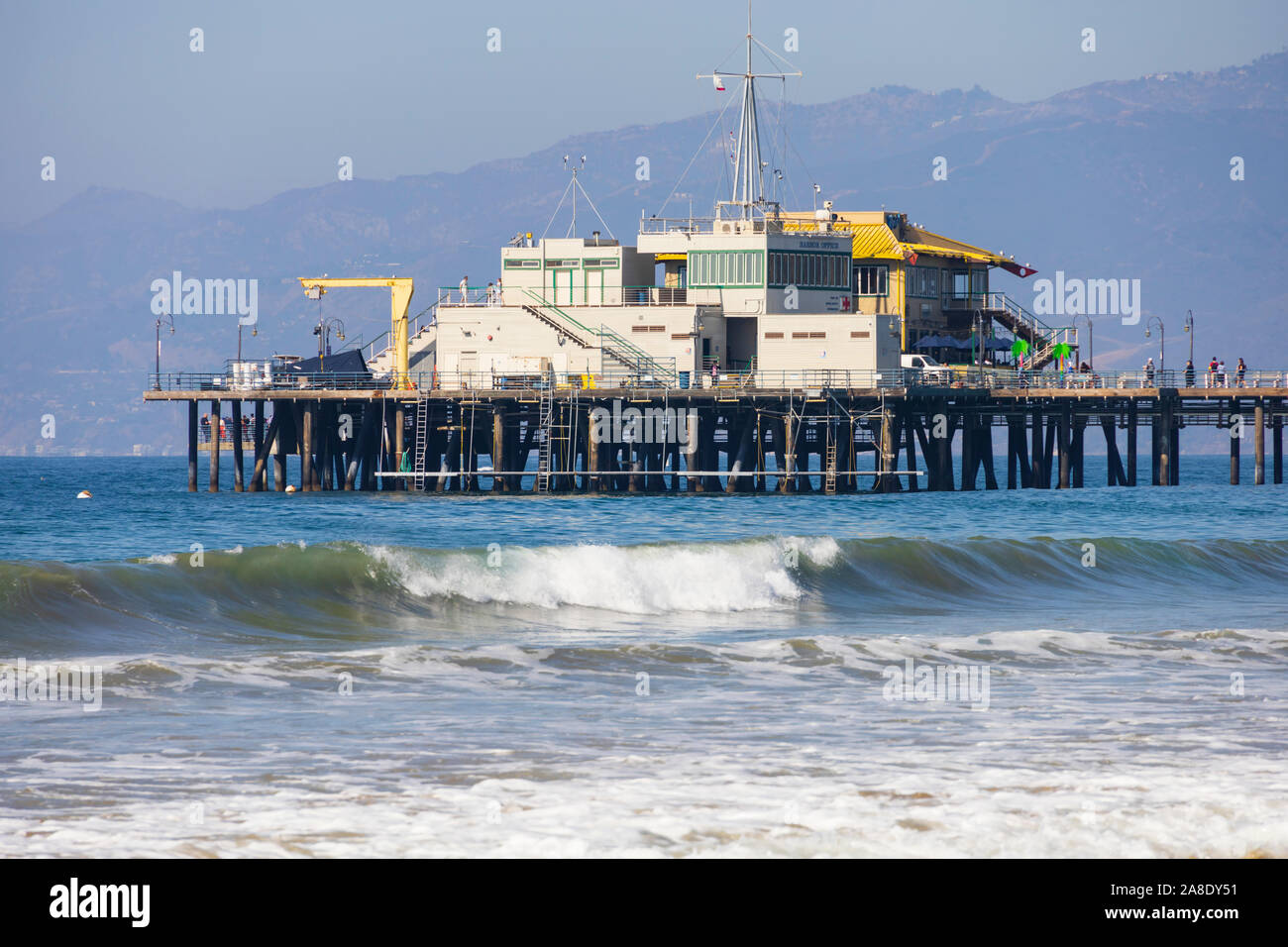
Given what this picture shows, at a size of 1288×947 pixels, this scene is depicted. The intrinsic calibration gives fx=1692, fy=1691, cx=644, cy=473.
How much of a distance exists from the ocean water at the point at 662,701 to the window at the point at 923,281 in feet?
157

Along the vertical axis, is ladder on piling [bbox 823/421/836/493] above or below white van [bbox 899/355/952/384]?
below

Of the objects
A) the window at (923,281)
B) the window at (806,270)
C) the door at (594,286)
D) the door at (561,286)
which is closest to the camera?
the window at (806,270)

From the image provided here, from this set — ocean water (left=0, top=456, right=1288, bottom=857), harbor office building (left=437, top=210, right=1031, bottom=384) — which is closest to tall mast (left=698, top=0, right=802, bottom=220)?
harbor office building (left=437, top=210, right=1031, bottom=384)

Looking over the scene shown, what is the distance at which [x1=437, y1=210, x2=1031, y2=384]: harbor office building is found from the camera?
233 ft

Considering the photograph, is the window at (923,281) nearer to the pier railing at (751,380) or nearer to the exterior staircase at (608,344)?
the pier railing at (751,380)

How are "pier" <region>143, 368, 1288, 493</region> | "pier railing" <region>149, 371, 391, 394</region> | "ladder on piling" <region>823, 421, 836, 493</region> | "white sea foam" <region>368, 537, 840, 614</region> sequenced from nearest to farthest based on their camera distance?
"white sea foam" <region>368, 537, 840, 614</region>
"ladder on piling" <region>823, 421, 836, 493</region>
"pier" <region>143, 368, 1288, 493</region>
"pier railing" <region>149, 371, 391, 394</region>

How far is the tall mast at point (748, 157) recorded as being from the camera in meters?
77.2

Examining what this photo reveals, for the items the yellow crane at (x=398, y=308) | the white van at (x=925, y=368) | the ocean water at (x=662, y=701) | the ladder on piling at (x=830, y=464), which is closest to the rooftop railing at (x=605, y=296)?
the yellow crane at (x=398, y=308)

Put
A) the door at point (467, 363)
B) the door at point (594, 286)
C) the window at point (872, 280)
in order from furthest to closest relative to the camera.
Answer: the window at point (872, 280)
the door at point (594, 286)
the door at point (467, 363)

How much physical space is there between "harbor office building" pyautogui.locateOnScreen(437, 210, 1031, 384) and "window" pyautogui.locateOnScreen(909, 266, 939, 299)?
6035 mm

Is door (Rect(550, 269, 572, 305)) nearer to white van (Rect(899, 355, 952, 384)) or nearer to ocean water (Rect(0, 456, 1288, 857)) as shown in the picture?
white van (Rect(899, 355, 952, 384))

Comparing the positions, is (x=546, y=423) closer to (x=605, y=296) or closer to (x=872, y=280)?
(x=605, y=296)
